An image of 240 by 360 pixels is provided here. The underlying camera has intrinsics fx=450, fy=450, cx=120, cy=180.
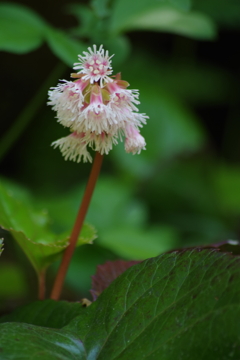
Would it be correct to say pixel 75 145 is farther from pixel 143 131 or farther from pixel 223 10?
pixel 223 10

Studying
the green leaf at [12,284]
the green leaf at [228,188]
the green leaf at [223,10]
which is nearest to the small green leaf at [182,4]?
the green leaf at [12,284]

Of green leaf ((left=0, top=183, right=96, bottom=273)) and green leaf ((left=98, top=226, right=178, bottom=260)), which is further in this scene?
green leaf ((left=98, top=226, right=178, bottom=260))

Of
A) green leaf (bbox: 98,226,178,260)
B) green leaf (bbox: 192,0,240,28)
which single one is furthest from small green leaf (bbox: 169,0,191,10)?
green leaf (bbox: 192,0,240,28)

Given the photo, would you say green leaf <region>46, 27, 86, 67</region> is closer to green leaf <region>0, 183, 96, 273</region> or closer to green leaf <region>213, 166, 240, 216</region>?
green leaf <region>0, 183, 96, 273</region>

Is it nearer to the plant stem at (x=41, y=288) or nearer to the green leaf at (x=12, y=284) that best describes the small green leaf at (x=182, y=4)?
the plant stem at (x=41, y=288)

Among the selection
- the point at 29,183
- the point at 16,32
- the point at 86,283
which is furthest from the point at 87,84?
the point at 29,183

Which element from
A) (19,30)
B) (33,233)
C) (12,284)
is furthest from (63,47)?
(12,284)

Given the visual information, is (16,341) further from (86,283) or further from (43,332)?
(86,283)
